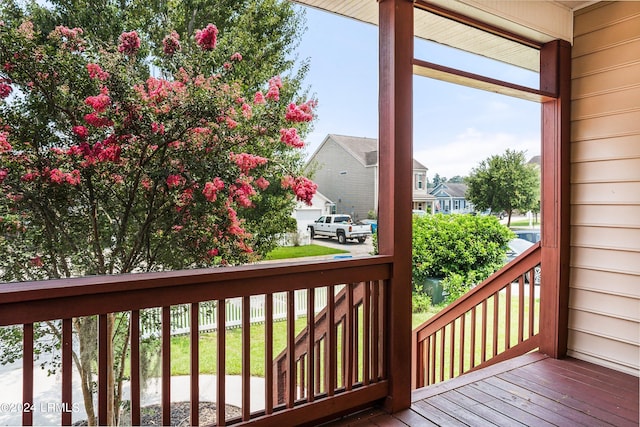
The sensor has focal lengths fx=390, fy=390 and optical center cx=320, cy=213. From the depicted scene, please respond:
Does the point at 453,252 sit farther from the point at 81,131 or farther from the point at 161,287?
the point at 81,131

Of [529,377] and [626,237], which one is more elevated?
[626,237]

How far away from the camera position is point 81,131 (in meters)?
1.71

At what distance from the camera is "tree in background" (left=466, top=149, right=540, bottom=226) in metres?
3.19

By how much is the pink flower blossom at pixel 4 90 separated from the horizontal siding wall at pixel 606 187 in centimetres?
345

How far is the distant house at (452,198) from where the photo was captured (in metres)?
3.06

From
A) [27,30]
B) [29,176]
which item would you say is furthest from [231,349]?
[27,30]

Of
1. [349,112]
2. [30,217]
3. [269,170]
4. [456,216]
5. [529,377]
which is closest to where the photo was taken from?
[30,217]

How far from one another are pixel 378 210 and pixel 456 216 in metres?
1.72

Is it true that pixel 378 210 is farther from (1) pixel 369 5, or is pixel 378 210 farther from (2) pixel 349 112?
(1) pixel 369 5

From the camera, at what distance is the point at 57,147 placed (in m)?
1.69

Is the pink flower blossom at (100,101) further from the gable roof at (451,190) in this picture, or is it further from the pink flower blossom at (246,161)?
the gable roof at (451,190)

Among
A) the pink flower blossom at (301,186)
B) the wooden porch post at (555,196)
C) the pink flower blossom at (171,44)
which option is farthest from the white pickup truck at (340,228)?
the wooden porch post at (555,196)

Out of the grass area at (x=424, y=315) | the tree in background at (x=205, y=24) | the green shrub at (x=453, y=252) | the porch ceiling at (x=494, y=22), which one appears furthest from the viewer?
the grass area at (x=424, y=315)

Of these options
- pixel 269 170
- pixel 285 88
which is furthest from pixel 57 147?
pixel 285 88
